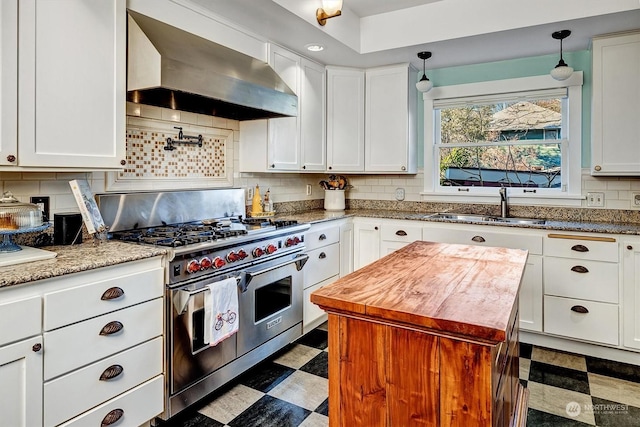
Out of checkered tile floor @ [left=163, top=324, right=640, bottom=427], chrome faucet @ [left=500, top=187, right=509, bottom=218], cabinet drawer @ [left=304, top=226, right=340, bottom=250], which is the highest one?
chrome faucet @ [left=500, top=187, right=509, bottom=218]

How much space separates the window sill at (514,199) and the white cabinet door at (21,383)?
343cm

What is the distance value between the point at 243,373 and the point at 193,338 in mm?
634

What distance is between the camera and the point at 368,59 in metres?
3.75

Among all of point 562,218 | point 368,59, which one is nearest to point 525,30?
point 368,59

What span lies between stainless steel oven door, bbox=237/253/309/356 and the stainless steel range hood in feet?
3.43

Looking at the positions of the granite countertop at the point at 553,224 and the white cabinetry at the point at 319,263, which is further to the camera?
the white cabinetry at the point at 319,263

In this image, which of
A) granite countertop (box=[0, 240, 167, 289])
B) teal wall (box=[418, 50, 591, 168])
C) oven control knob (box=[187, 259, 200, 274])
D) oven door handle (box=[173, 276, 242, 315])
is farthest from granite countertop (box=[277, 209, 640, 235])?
granite countertop (box=[0, 240, 167, 289])

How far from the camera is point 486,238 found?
10.8ft

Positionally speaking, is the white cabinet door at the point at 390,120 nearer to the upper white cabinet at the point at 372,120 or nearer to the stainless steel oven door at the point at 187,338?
the upper white cabinet at the point at 372,120

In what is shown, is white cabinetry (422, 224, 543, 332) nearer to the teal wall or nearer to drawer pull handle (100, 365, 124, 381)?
the teal wall

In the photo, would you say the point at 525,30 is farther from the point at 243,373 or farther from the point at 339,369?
the point at 243,373

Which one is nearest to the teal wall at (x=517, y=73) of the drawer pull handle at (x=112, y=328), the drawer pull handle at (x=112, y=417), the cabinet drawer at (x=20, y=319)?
the drawer pull handle at (x=112, y=328)

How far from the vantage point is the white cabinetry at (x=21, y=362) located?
4.81 ft

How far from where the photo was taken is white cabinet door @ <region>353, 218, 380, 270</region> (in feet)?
12.5
